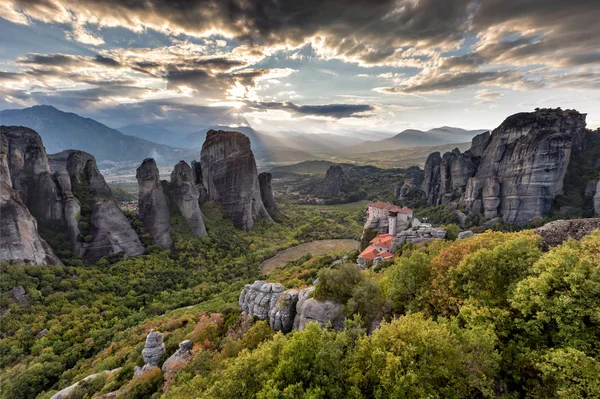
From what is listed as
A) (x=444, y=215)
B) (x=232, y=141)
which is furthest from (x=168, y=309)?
(x=444, y=215)

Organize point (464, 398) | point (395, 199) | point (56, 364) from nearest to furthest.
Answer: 1. point (464, 398)
2. point (56, 364)
3. point (395, 199)

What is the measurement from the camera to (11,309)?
37531mm

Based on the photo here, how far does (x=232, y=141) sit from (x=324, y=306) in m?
77.7

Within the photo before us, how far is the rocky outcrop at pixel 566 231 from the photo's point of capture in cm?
1989

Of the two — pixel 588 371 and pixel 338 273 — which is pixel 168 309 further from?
pixel 588 371

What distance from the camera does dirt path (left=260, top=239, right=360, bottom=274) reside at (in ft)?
235

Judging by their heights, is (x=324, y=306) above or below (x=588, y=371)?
below

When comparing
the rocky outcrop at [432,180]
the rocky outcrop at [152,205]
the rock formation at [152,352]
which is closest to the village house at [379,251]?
the rock formation at [152,352]

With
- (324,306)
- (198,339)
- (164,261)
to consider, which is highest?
(324,306)

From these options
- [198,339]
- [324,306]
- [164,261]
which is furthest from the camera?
[164,261]

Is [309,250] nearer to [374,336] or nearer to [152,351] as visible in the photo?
[152,351]

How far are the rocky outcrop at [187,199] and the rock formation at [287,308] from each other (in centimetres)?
4153

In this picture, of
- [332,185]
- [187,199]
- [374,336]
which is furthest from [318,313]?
[332,185]

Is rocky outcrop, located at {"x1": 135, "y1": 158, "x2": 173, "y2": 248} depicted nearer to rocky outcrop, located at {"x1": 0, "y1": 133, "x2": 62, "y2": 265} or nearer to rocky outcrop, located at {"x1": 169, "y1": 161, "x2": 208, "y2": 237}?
rocky outcrop, located at {"x1": 169, "y1": 161, "x2": 208, "y2": 237}
